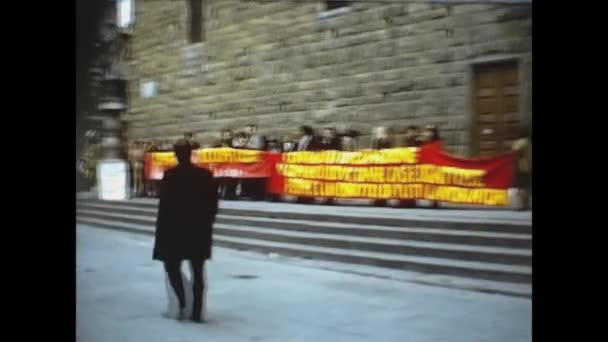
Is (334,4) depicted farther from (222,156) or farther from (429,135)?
(222,156)

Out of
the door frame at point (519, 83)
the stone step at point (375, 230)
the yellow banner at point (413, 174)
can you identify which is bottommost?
the stone step at point (375, 230)

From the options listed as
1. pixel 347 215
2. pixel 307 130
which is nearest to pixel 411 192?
pixel 347 215

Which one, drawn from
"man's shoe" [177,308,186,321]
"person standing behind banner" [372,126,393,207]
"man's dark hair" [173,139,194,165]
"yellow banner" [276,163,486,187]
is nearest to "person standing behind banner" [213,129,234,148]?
"man's dark hair" [173,139,194,165]

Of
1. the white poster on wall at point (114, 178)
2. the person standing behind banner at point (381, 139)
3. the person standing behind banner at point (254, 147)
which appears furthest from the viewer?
the white poster on wall at point (114, 178)

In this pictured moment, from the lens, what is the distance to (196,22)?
10.9 feet

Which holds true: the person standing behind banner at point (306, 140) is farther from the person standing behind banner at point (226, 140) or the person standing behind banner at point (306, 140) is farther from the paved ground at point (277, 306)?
the paved ground at point (277, 306)

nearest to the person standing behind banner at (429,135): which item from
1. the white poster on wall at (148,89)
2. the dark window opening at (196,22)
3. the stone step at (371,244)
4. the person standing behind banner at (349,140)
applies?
the person standing behind banner at (349,140)

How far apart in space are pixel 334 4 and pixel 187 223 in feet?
3.77

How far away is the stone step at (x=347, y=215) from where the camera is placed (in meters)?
3.03

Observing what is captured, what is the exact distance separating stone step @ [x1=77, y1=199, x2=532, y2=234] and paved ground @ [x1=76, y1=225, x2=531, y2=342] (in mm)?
168

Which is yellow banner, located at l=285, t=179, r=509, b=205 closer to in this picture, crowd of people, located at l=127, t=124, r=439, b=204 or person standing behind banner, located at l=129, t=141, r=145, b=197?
crowd of people, located at l=127, t=124, r=439, b=204

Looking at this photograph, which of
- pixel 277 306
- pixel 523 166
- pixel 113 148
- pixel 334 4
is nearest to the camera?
pixel 523 166
